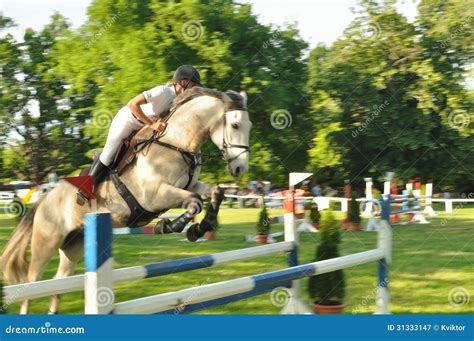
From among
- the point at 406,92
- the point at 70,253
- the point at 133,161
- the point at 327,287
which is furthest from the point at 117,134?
the point at 406,92

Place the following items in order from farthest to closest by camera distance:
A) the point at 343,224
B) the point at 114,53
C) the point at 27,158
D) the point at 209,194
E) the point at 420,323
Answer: the point at 27,158, the point at 343,224, the point at 114,53, the point at 209,194, the point at 420,323

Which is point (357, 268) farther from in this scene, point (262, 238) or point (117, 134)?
point (117, 134)

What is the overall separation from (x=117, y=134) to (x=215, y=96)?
0.68 metres

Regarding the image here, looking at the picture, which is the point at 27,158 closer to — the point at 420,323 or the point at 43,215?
the point at 43,215

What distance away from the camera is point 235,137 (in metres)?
3.33

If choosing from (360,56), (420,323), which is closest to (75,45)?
(420,323)

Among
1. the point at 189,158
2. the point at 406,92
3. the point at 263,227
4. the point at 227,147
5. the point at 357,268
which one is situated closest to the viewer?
the point at 227,147

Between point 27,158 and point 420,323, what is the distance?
43.0 ft

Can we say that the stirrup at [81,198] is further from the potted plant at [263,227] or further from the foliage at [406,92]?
the foliage at [406,92]

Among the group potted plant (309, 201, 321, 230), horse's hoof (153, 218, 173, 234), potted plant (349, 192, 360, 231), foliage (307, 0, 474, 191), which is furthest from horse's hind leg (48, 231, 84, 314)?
foliage (307, 0, 474, 191)

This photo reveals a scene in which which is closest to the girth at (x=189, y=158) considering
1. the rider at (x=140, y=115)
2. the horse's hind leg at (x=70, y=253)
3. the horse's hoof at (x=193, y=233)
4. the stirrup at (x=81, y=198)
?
the rider at (x=140, y=115)

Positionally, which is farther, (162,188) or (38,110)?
(38,110)

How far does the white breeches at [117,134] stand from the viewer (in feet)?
11.4

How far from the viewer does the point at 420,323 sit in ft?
9.53
